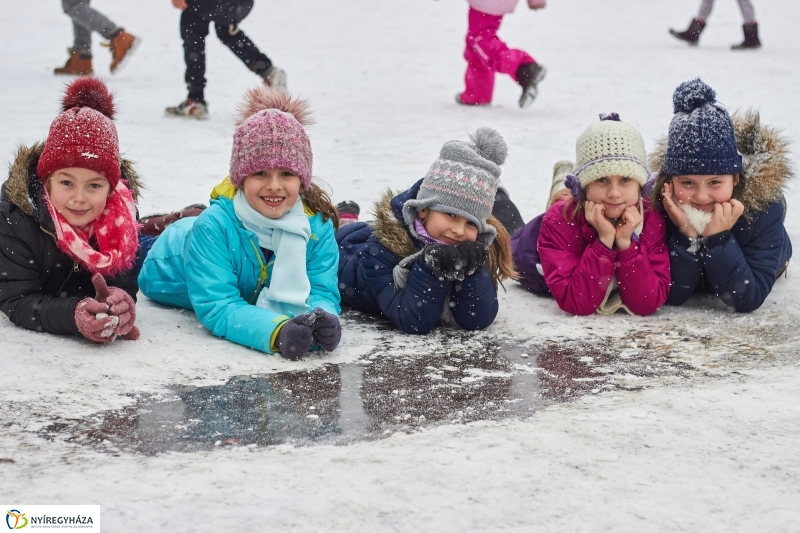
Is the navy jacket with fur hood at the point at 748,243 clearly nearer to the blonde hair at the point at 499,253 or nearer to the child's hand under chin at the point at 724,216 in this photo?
the child's hand under chin at the point at 724,216

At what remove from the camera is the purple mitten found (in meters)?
3.60

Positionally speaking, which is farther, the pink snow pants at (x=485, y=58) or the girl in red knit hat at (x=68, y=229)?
the pink snow pants at (x=485, y=58)

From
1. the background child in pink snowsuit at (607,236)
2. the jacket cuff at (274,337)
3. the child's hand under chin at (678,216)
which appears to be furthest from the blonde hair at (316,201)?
the child's hand under chin at (678,216)

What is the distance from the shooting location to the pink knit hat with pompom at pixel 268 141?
155 inches

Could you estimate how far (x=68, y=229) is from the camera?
3.71 meters

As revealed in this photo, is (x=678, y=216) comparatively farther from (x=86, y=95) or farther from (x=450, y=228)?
(x=86, y=95)

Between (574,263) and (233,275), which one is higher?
(574,263)

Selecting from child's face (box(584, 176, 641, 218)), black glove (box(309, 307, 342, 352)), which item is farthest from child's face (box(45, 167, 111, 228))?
child's face (box(584, 176, 641, 218))

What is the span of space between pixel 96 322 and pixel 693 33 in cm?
1062

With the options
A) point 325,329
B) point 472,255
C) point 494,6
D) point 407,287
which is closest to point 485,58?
point 494,6

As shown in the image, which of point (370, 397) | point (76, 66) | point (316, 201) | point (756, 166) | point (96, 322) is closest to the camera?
point (370, 397)

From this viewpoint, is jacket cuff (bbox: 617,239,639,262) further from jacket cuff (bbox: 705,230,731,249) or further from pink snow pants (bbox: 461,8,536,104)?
pink snow pants (bbox: 461,8,536,104)

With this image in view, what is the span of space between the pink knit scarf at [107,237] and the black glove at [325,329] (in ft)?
2.76

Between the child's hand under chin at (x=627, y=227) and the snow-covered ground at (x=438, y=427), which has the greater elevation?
the child's hand under chin at (x=627, y=227)
